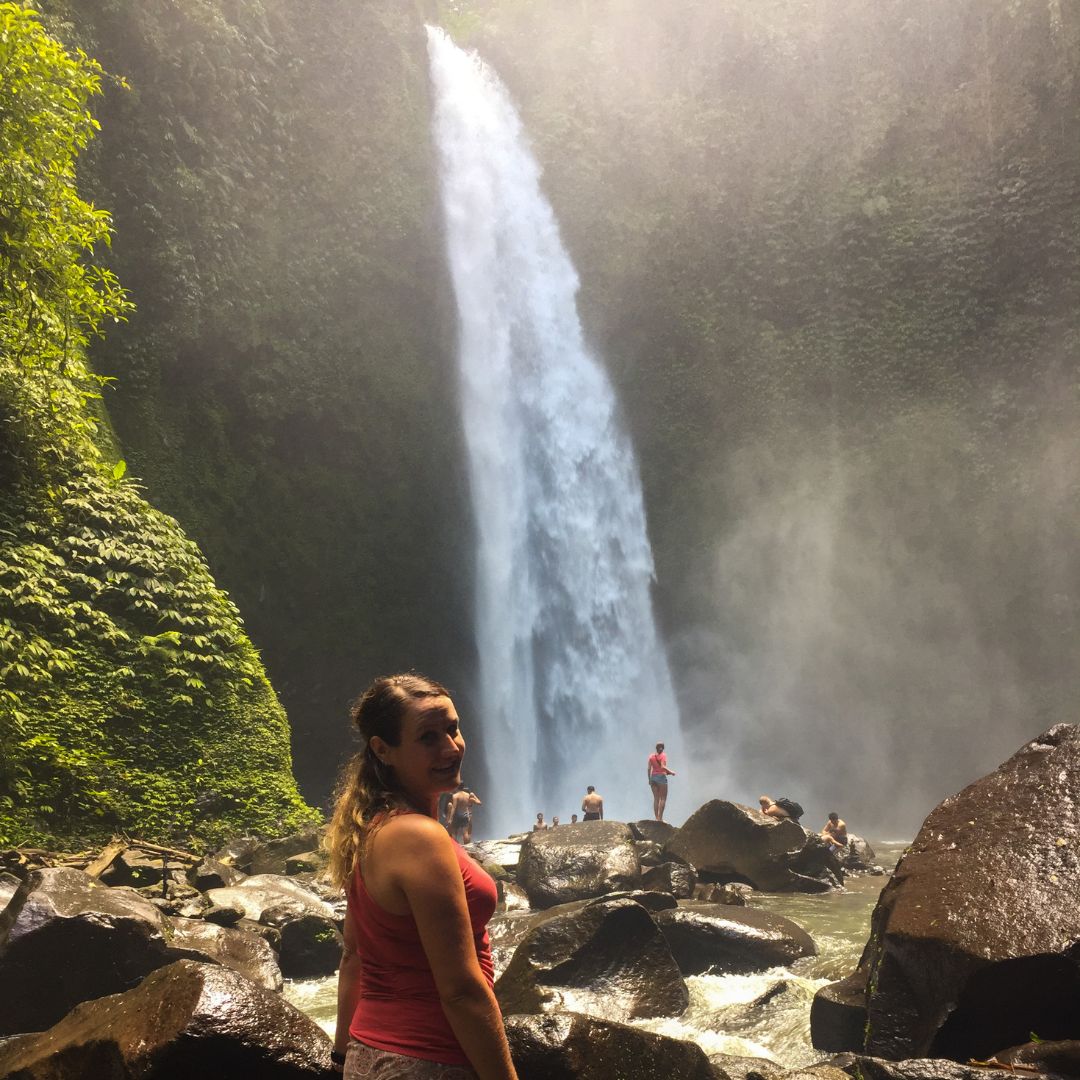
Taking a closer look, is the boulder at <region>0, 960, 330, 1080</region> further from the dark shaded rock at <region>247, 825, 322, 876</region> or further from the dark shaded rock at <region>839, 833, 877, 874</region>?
the dark shaded rock at <region>839, 833, 877, 874</region>

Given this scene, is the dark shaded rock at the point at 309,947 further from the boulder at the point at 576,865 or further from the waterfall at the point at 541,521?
the waterfall at the point at 541,521

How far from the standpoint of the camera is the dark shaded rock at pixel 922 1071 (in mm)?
3637

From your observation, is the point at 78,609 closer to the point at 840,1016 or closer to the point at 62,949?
the point at 62,949

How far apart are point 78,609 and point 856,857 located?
39.0 feet


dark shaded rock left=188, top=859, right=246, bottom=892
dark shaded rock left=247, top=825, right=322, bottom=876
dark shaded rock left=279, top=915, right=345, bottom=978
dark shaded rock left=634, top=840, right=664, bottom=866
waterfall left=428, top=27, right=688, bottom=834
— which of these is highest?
waterfall left=428, top=27, right=688, bottom=834

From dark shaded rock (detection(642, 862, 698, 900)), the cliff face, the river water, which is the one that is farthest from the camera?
the cliff face

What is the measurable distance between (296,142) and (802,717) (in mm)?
20280

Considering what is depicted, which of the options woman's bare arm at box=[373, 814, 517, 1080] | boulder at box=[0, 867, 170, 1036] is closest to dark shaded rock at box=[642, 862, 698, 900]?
boulder at box=[0, 867, 170, 1036]

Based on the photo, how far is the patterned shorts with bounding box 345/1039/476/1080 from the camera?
5.84 ft

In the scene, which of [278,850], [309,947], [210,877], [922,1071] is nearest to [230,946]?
[309,947]

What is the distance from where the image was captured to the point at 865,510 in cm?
2417

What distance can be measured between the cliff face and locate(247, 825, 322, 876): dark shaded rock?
847 centimetres

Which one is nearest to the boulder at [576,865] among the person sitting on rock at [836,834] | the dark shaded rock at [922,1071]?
the person sitting on rock at [836,834]

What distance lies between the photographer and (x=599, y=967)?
6.42 metres
